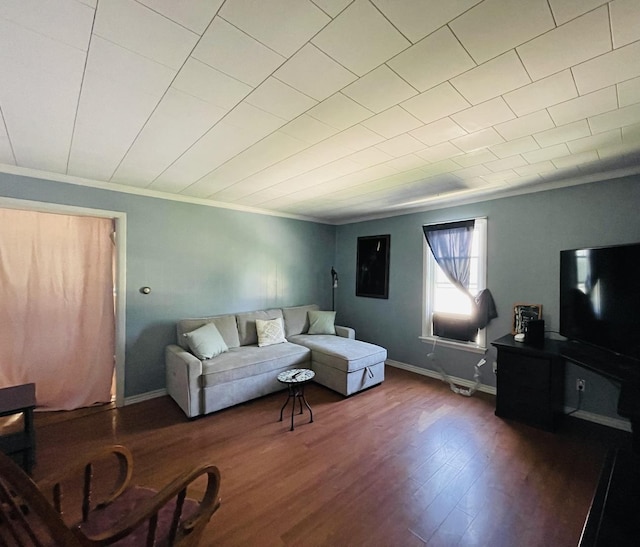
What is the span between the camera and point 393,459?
7.41 feet

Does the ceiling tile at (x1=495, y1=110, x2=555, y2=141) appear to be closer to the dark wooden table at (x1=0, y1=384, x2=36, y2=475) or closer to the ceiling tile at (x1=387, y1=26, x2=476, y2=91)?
the ceiling tile at (x1=387, y1=26, x2=476, y2=91)

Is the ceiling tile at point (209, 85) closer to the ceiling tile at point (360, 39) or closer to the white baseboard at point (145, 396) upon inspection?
the ceiling tile at point (360, 39)

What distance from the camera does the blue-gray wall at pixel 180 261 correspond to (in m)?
3.24

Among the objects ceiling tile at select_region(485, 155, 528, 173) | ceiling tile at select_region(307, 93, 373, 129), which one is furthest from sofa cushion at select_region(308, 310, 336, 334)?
ceiling tile at select_region(307, 93, 373, 129)

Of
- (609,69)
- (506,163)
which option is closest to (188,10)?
(609,69)

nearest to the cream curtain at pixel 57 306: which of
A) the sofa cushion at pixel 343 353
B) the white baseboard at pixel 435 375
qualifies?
the sofa cushion at pixel 343 353

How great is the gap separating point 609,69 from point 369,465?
109 inches

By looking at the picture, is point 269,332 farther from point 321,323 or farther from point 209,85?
point 209,85

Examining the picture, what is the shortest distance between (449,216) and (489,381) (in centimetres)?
220

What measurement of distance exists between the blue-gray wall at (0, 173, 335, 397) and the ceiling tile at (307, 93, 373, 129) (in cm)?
261

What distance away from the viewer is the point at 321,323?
14.9ft

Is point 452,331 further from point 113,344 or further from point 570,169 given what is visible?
point 113,344

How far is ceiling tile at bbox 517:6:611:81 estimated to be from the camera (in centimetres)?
109

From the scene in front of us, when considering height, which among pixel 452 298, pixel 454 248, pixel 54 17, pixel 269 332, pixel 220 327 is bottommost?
pixel 269 332
